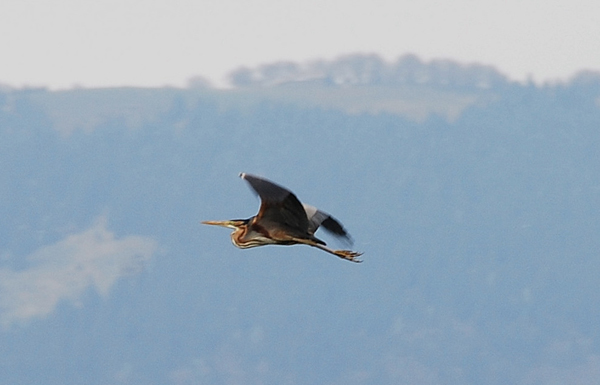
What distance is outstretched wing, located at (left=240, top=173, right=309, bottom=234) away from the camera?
1332 cm

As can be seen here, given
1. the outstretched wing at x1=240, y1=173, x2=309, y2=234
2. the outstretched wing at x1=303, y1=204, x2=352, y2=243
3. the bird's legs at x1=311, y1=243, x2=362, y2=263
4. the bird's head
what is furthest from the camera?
the outstretched wing at x1=303, y1=204, x2=352, y2=243

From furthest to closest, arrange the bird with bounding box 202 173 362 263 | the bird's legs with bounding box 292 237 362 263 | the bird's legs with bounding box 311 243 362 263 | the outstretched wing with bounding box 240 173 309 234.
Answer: the bird's legs with bounding box 311 243 362 263 < the bird's legs with bounding box 292 237 362 263 < the bird with bounding box 202 173 362 263 < the outstretched wing with bounding box 240 173 309 234

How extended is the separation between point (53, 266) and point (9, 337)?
54.0 ft

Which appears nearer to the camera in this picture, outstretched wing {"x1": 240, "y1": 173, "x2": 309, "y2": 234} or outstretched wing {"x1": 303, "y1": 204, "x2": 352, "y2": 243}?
outstretched wing {"x1": 240, "y1": 173, "x2": 309, "y2": 234}

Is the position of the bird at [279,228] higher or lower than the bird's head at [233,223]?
lower

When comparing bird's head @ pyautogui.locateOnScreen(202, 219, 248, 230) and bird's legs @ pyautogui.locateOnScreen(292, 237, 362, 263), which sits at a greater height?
bird's head @ pyautogui.locateOnScreen(202, 219, 248, 230)

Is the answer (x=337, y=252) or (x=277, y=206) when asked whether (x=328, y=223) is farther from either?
(x=277, y=206)

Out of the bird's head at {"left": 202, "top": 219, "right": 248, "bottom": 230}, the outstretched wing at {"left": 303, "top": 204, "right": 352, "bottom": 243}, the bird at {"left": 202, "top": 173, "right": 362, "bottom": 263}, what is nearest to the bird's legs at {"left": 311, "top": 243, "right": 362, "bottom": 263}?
the bird at {"left": 202, "top": 173, "right": 362, "bottom": 263}

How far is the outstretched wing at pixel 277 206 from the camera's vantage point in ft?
43.7

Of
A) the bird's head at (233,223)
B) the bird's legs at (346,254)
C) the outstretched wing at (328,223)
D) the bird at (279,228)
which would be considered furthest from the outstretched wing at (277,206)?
the outstretched wing at (328,223)

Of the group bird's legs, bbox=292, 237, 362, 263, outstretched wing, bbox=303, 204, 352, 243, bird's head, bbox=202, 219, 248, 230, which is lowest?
bird's legs, bbox=292, 237, 362, 263

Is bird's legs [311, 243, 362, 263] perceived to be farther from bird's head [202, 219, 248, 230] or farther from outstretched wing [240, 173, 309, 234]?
bird's head [202, 219, 248, 230]

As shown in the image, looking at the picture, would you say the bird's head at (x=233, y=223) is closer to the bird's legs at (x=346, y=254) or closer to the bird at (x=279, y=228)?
the bird at (x=279, y=228)

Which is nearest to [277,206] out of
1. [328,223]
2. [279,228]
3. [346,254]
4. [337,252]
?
[279,228]
